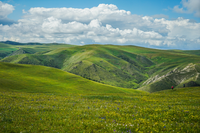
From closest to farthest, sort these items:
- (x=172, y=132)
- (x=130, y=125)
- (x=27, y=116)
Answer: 1. (x=172, y=132)
2. (x=130, y=125)
3. (x=27, y=116)

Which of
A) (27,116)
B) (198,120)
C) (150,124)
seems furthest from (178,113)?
(27,116)

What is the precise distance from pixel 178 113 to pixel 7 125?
1529cm

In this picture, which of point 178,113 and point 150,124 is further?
point 178,113

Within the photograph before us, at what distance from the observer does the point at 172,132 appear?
10367 mm

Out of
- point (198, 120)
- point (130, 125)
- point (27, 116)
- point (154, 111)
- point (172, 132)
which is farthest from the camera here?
point (154, 111)

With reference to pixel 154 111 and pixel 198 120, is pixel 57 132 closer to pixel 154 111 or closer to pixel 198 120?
pixel 154 111

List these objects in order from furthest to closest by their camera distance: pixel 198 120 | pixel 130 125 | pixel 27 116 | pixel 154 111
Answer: pixel 154 111 → pixel 27 116 → pixel 198 120 → pixel 130 125

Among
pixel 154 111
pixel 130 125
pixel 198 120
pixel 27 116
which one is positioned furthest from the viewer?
pixel 154 111

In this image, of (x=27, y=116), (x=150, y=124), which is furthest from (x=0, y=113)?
(x=150, y=124)

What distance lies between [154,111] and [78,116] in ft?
26.8

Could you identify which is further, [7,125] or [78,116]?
[78,116]

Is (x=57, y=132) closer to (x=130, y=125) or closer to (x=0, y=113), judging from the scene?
(x=130, y=125)

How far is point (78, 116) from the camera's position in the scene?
567 inches

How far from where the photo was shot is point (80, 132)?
10672mm
